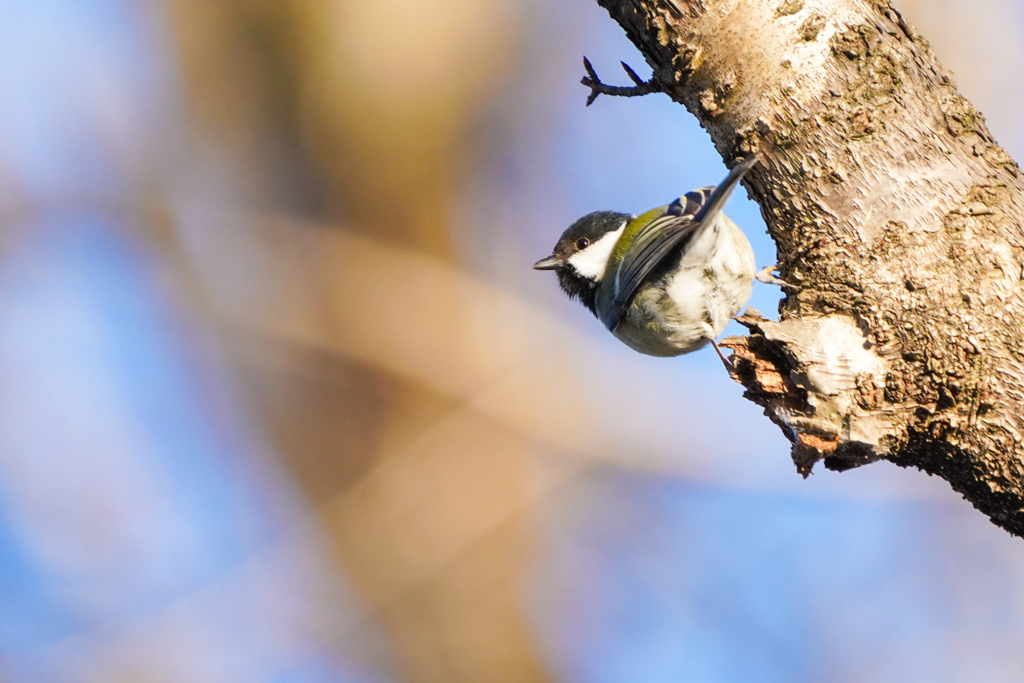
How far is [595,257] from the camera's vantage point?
4.07m

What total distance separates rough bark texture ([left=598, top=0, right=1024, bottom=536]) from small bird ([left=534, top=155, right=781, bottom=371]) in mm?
641

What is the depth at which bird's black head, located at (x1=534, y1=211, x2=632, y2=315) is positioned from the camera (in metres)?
4.05

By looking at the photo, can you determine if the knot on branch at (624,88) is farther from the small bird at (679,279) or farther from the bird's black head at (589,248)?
the bird's black head at (589,248)

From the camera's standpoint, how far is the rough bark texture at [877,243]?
1922mm

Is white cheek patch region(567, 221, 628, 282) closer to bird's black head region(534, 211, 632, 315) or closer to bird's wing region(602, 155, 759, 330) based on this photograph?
bird's black head region(534, 211, 632, 315)

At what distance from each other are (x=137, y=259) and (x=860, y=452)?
511cm

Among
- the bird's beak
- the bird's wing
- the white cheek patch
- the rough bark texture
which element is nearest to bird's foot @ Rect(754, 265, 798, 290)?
the bird's wing

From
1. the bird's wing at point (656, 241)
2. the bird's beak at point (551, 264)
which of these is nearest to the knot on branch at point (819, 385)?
the bird's wing at point (656, 241)

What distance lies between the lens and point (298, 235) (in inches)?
227

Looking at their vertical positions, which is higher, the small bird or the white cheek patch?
the white cheek patch

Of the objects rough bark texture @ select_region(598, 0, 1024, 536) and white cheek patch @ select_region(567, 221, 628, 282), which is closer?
rough bark texture @ select_region(598, 0, 1024, 536)

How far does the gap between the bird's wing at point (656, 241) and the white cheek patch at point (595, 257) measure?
36 cm

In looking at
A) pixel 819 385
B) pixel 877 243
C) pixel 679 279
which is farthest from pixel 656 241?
pixel 819 385

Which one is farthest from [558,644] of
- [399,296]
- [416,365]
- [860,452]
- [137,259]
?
[860,452]
